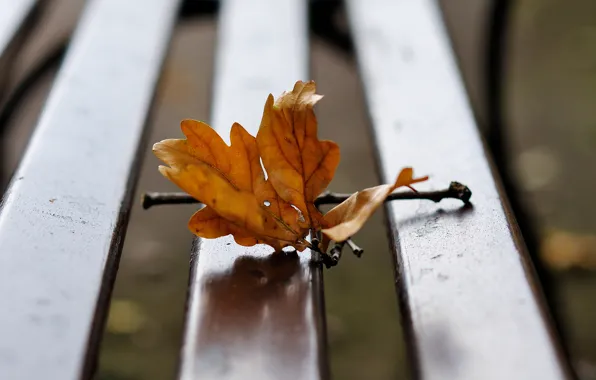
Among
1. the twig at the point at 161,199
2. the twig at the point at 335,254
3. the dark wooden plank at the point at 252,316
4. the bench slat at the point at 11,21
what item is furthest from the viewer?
the bench slat at the point at 11,21

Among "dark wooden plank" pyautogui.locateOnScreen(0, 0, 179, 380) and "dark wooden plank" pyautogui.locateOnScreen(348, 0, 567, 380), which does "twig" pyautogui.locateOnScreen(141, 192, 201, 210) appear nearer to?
"dark wooden plank" pyautogui.locateOnScreen(0, 0, 179, 380)

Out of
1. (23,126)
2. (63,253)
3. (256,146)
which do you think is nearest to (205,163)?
(256,146)

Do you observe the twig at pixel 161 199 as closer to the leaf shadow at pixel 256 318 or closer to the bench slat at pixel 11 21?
the leaf shadow at pixel 256 318

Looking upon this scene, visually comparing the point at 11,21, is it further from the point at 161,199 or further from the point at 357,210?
the point at 357,210

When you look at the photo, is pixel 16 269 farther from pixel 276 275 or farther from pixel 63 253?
pixel 276 275

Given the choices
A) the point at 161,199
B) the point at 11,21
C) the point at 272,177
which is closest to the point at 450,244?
the point at 272,177

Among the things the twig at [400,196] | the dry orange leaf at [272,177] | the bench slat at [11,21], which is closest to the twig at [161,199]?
the twig at [400,196]
